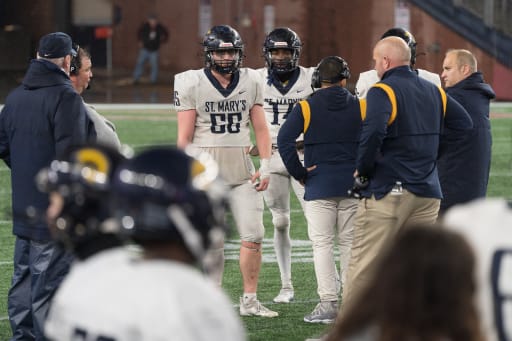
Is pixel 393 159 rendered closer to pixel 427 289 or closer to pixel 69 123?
pixel 69 123

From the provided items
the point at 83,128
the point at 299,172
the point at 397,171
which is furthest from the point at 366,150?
the point at 83,128

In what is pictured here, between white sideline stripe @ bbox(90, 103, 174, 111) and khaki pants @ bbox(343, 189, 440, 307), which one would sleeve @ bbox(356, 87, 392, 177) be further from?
white sideline stripe @ bbox(90, 103, 174, 111)

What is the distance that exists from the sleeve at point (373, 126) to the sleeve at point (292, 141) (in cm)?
82

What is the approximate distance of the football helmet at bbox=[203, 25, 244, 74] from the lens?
7.47m

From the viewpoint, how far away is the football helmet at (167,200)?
251 cm

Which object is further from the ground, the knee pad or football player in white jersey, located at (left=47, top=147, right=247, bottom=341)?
football player in white jersey, located at (left=47, top=147, right=247, bottom=341)

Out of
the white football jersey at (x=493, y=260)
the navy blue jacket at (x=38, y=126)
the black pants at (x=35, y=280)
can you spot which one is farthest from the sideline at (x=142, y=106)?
the white football jersey at (x=493, y=260)

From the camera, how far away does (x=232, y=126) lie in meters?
7.44

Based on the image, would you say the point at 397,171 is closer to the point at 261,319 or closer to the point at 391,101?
the point at 391,101

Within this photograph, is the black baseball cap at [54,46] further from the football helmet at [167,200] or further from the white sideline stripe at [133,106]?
the white sideline stripe at [133,106]

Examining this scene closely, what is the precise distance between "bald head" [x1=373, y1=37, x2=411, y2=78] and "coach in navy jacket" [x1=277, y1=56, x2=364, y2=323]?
68cm

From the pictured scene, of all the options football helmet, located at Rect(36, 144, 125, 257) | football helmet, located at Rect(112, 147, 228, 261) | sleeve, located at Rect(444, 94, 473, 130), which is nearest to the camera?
football helmet, located at Rect(112, 147, 228, 261)

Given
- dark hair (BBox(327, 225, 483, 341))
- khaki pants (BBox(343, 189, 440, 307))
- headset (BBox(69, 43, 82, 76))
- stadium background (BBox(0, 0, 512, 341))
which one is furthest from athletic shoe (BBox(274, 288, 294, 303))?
stadium background (BBox(0, 0, 512, 341))

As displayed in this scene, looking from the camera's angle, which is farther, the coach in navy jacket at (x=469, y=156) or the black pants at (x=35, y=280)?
the coach in navy jacket at (x=469, y=156)
